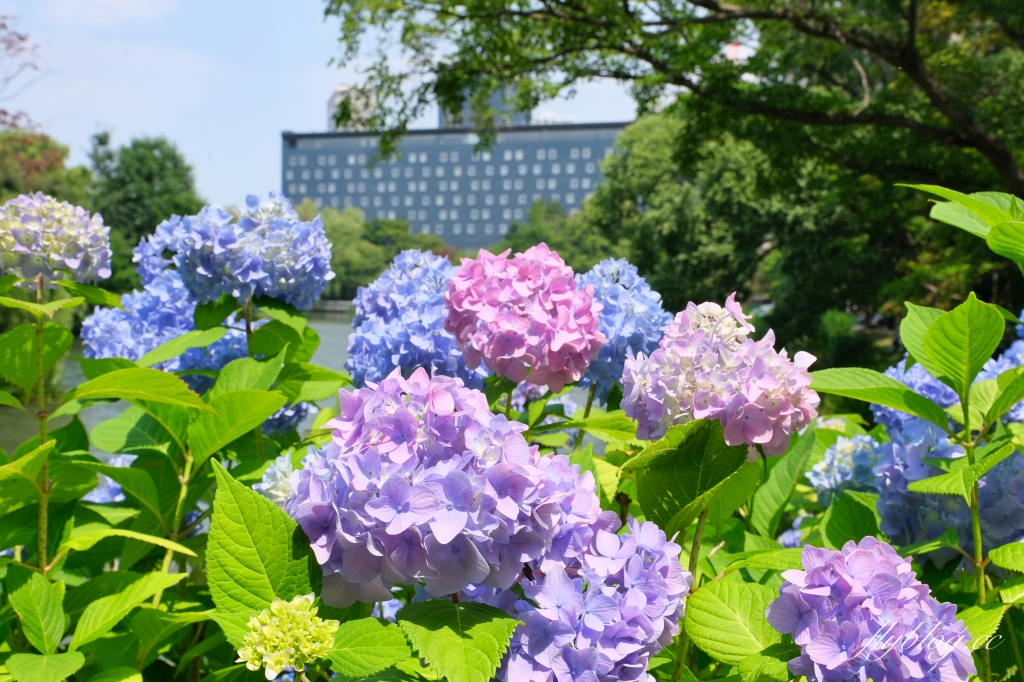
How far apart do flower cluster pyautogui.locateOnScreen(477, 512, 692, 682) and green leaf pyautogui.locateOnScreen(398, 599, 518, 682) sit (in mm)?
34

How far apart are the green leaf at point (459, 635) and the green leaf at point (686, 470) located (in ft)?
0.99

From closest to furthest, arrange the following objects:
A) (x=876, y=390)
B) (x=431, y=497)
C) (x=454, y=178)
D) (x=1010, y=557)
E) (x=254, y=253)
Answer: (x=431, y=497)
(x=1010, y=557)
(x=876, y=390)
(x=254, y=253)
(x=454, y=178)

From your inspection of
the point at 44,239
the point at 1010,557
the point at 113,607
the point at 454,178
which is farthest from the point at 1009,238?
the point at 454,178

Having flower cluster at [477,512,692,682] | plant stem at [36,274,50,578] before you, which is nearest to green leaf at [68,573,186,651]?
plant stem at [36,274,50,578]

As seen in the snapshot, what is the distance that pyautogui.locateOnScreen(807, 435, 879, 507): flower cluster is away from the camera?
171cm

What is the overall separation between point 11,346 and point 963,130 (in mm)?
10730

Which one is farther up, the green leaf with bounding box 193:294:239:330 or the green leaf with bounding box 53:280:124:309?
the green leaf with bounding box 53:280:124:309

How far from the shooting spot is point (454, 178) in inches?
6314

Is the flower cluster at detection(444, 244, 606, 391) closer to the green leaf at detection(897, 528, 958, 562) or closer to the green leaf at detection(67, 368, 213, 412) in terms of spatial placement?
the green leaf at detection(67, 368, 213, 412)

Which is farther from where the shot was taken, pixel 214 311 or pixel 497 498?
pixel 214 311

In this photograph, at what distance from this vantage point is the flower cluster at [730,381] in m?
1.05

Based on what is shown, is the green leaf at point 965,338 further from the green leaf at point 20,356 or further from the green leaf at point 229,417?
the green leaf at point 20,356

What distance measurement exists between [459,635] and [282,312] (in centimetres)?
120

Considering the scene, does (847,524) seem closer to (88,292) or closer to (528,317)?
(528,317)
